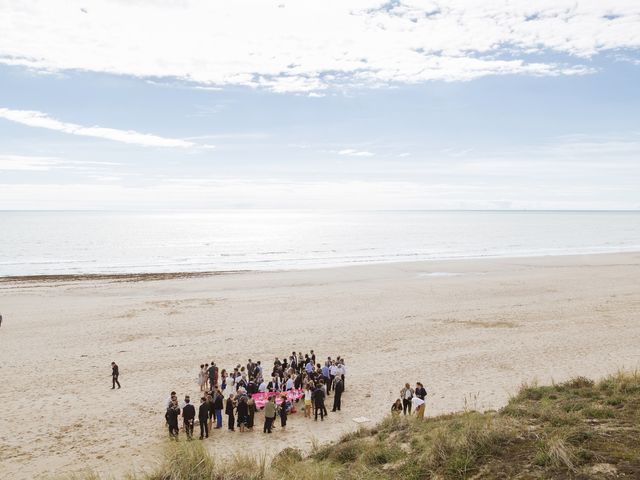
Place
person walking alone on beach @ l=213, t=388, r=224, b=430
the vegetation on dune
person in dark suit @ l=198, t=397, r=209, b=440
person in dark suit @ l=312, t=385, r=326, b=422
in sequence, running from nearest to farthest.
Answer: the vegetation on dune, person in dark suit @ l=198, t=397, r=209, b=440, person walking alone on beach @ l=213, t=388, r=224, b=430, person in dark suit @ l=312, t=385, r=326, b=422

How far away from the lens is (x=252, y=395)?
47.7 feet

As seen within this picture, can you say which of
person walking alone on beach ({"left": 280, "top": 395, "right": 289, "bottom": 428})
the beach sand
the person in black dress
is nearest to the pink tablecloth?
person walking alone on beach ({"left": 280, "top": 395, "right": 289, "bottom": 428})

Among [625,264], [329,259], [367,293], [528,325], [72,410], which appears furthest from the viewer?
[329,259]

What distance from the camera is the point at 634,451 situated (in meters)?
7.10

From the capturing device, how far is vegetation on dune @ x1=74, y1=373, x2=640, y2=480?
6.94m

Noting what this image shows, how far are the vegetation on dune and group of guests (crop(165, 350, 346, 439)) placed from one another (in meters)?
3.38

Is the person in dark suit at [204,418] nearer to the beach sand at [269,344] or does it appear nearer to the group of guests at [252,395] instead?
the group of guests at [252,395]

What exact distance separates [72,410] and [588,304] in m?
28.7

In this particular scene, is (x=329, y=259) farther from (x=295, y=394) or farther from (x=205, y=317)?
(x=295, y=394)

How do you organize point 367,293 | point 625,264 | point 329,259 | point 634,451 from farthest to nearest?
point 329,259, point 625,264, point 367,293, point 634,451

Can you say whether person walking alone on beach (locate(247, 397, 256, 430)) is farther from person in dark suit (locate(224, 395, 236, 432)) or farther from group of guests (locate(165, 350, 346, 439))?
person in dark suit (locate(224, 395, 236, 432))

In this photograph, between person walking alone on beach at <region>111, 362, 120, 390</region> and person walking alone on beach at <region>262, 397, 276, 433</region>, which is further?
person walking alone on beach at <region>111, 362, 120, 390</region>

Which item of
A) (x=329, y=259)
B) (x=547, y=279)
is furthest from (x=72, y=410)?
(x=329, y=259)

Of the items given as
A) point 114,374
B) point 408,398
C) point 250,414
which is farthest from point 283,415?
point 114,374
